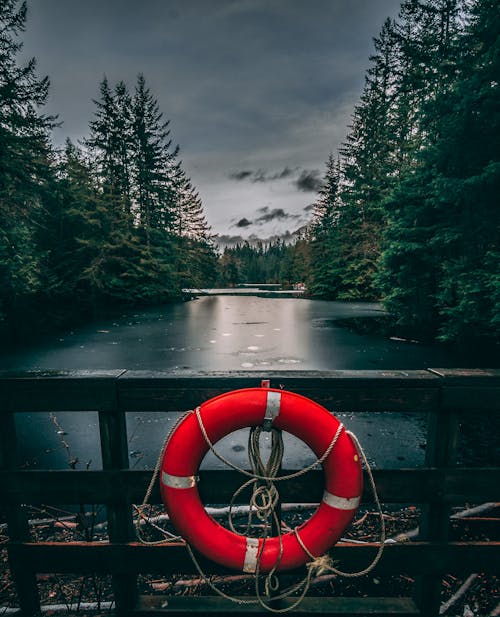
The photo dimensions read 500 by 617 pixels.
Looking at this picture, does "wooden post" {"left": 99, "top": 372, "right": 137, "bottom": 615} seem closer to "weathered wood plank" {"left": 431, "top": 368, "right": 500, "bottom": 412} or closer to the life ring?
the life ring

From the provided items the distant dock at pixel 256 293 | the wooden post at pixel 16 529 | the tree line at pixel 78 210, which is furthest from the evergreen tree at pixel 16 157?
the distant dock at pixel 256 293

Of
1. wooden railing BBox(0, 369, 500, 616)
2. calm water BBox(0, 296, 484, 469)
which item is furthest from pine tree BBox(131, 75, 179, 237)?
wooden railing BBox(0, 369, 500, 616)

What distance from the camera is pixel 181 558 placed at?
1511 mm

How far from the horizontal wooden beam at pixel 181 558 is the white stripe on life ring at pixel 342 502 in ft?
1.02

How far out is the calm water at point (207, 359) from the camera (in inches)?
141

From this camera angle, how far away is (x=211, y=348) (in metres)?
8.38

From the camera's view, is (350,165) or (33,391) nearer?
(33,391)

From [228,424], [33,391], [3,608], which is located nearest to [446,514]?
[228,424]

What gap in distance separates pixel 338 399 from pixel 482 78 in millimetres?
6640

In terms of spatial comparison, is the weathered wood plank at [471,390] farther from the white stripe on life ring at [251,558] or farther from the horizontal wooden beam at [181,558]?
the white stripe on life ring at [251,558]

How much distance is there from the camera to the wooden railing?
1.42 metres

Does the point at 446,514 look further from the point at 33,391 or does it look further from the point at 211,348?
the point at 211,348

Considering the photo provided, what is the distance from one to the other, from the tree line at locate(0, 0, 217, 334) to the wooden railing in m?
9.77

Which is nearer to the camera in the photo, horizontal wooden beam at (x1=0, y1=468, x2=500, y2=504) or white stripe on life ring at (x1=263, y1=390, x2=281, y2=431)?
white stripe on life ring at (x1=263, y1=390, x2=281, y2=431)
